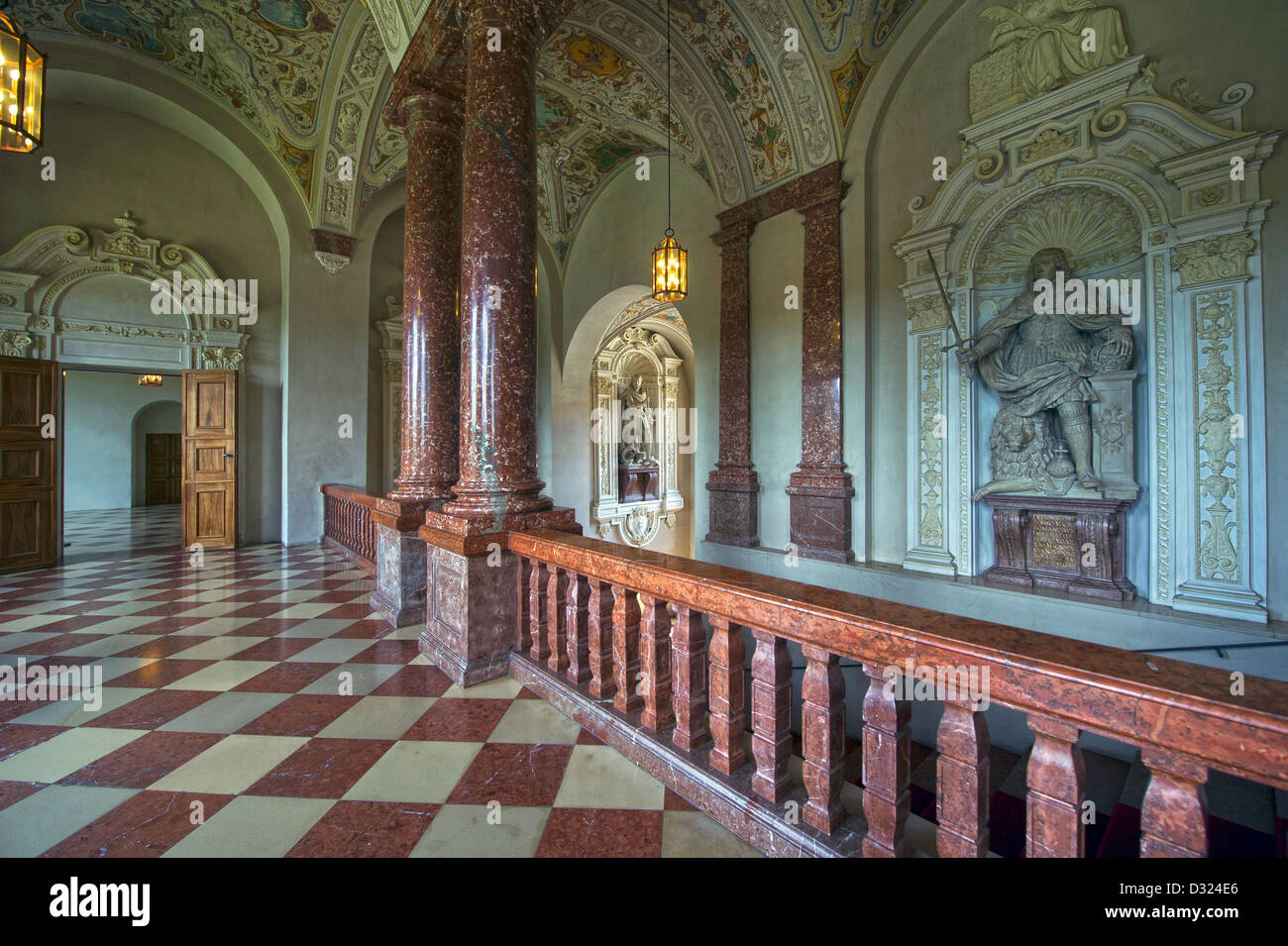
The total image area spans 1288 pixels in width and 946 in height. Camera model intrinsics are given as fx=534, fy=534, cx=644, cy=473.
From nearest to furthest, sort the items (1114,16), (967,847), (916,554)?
(967,847), (1114,16), (916,554)

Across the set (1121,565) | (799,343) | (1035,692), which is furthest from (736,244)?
(1035,692)

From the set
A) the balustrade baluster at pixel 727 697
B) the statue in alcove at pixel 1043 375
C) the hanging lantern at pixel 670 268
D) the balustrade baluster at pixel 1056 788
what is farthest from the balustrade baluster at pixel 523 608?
the statue in alcove at pixel 1043 375

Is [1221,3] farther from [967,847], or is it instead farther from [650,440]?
[650,440]

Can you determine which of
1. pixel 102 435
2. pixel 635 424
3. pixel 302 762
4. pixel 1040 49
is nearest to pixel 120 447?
pixel 102 435

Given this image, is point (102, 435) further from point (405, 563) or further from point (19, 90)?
point (405, 563)

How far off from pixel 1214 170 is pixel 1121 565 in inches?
116

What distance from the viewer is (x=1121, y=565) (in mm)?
4289

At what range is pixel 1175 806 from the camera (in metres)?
0.95

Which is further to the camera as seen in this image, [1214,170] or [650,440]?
[650,440]

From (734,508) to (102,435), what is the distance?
16.4 m

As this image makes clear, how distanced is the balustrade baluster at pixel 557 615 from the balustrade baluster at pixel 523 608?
1.02 ft

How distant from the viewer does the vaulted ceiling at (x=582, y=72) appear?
18.0ft

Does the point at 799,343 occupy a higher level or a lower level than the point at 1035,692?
higher

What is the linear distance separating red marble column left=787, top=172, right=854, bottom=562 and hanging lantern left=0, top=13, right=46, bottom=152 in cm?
591
